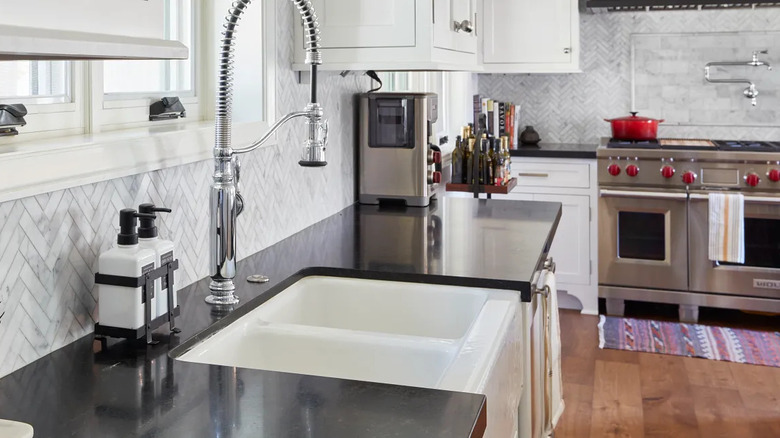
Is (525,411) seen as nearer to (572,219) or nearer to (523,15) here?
(572,219)

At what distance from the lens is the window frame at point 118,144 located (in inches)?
48.2

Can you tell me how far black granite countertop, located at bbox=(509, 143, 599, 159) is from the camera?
458 centimetres

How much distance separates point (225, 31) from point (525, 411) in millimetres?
1171

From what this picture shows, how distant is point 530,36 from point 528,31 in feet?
0.10

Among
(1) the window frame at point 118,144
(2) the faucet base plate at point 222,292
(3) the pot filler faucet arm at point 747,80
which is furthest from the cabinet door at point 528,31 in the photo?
(2) the faucet base plate at point 222,292

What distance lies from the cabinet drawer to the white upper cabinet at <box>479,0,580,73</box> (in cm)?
58

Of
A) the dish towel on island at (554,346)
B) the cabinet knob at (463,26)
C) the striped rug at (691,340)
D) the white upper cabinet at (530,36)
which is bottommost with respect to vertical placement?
the striped rug at (691,340)

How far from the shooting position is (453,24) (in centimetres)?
249

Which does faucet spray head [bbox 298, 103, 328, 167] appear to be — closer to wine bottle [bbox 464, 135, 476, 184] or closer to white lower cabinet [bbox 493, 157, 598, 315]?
wine bottle [bbox 464, 135, 476, 184]

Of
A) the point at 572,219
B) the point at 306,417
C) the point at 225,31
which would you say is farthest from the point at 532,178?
the point at 306,417

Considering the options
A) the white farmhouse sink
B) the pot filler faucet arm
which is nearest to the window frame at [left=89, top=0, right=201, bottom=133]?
the white farmhouse sink

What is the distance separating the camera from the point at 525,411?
204 cm

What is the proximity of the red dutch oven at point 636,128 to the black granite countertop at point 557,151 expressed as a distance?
181mm

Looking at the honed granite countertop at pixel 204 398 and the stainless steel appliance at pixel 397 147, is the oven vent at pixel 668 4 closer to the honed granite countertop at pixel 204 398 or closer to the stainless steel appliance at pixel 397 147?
the stainless steel appliance at pixel 397 147
